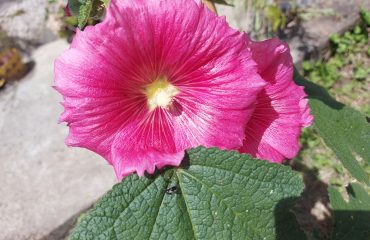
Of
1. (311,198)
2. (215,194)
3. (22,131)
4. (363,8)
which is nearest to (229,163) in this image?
(215,194)

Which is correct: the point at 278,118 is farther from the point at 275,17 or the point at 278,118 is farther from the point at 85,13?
the point at 275,17

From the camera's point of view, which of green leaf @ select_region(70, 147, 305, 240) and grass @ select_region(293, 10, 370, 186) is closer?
green leaf @ select_region(70, 147, 305, 240)

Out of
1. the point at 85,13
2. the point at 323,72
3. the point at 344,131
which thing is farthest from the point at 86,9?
the point at 323,72

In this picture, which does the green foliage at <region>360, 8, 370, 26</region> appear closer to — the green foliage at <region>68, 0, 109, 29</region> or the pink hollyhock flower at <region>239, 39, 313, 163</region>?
the pink hollyhock flower at <region>239, 39, 313, 163</region>

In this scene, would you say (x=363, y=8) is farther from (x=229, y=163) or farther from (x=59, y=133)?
(x=229, y=163)

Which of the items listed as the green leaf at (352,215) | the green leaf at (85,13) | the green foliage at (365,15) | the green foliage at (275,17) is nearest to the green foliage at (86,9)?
the green leaf at (85,13)

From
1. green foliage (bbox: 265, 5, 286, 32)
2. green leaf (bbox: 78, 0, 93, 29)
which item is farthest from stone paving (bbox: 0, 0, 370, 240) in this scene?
green leaf (bbox: 78, 0, 93, 29)

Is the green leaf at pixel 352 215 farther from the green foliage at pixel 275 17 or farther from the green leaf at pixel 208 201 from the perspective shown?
the green foliage at pixel 275 17

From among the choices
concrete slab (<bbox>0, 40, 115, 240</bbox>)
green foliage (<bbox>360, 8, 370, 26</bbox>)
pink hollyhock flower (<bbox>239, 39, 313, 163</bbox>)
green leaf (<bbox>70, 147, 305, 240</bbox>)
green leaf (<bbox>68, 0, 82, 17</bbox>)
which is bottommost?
green leaf (<bbox>70, 147, 305, 240</bbox>)
